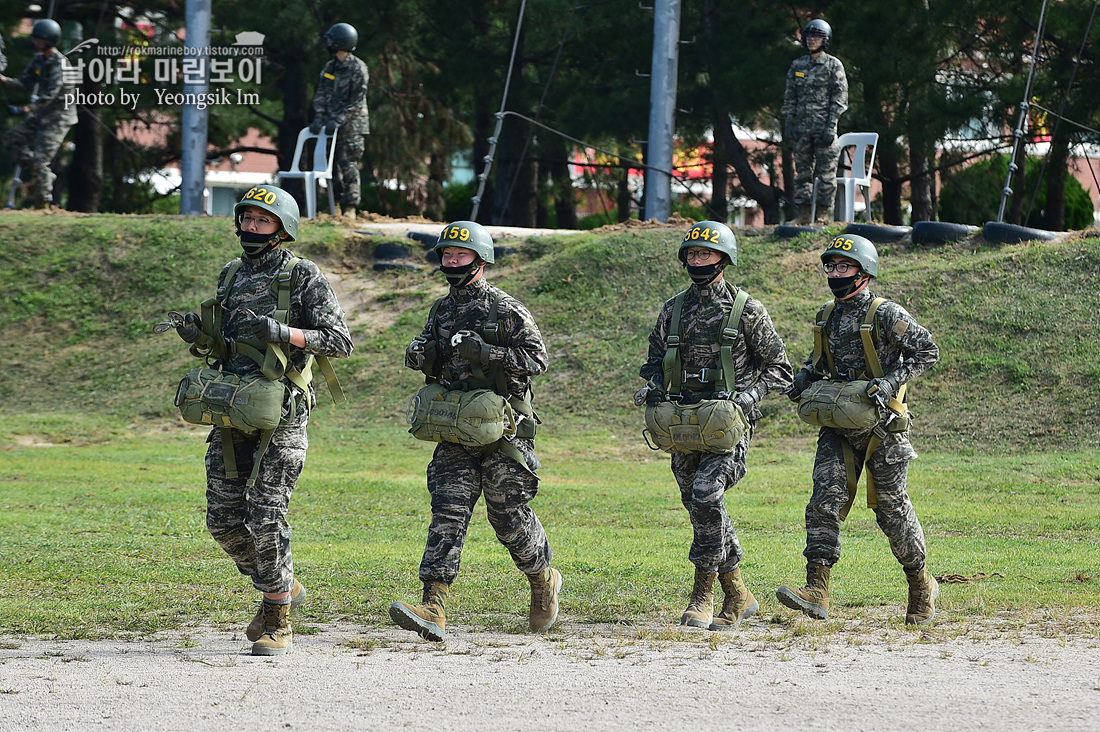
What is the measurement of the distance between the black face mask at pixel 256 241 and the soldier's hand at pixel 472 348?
1040 mm

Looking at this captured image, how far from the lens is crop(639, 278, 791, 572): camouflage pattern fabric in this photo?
7309mm

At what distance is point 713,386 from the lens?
291 inches

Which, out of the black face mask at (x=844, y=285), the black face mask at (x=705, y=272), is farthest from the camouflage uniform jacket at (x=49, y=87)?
the black face mask at (x=844, y=285)

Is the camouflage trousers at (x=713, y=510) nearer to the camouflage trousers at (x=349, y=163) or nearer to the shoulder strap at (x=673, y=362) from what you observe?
the shoulder strap at (x=673, y=362)

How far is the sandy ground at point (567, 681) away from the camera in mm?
5246

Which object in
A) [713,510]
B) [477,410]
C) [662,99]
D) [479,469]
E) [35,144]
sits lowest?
[713,510]

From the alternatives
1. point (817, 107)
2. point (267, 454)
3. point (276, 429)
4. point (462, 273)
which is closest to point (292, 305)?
point (276, 429)

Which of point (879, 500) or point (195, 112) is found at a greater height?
point (195, 112)

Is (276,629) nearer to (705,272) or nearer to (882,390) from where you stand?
(705,272)

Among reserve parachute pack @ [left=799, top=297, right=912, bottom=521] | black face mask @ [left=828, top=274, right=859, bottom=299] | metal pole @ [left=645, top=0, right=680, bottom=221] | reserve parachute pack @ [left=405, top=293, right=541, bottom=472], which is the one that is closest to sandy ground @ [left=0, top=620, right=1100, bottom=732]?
reserve parachute pack @ [left=799, top=297, right=912, bottom=521]

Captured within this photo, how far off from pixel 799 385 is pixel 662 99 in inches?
545

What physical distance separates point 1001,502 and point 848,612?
470 centimetres

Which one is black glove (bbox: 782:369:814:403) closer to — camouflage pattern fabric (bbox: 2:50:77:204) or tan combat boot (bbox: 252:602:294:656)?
tan combat boot (bbox: 252:602:294:656)

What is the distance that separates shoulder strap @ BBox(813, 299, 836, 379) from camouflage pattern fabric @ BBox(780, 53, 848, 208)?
10.5m
